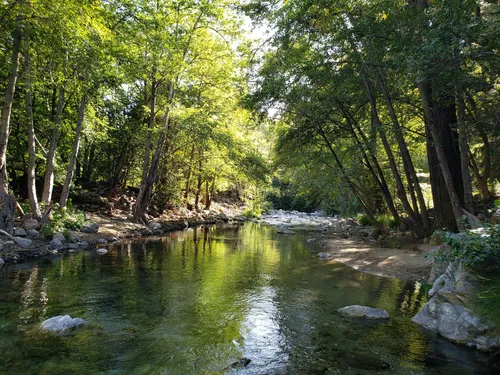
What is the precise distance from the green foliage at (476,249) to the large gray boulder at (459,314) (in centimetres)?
39

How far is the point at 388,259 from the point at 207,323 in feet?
29.3

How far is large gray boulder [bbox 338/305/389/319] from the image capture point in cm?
710

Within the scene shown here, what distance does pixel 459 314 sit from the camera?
233 inches

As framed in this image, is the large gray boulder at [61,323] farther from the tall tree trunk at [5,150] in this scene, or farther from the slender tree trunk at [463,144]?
the slender tree trunk at [463,144]

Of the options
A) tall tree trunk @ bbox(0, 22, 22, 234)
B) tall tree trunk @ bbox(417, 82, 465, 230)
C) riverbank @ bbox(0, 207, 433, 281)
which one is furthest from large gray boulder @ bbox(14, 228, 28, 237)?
tall tree trunk @ bbox(417, 82, 465, 230)

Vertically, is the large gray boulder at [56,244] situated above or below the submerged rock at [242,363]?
above

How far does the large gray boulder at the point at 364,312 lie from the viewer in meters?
7.10

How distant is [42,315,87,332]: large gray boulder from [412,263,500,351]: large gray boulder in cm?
644

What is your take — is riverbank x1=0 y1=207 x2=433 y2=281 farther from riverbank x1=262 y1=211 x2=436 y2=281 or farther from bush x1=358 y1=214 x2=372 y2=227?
bush x1=358 y1=214 x2=372 y2=227

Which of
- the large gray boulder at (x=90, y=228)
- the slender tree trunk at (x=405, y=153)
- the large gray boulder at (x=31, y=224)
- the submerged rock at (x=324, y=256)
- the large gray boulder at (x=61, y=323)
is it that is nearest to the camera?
the large gray boulder at (x=61, y=323)

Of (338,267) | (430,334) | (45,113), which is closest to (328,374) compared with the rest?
(430,334)

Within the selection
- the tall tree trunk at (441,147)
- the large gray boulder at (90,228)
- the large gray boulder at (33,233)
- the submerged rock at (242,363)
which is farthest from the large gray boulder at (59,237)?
the tall tree trunk at (441,147)

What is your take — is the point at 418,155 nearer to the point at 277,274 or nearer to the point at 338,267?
the point at 338,267

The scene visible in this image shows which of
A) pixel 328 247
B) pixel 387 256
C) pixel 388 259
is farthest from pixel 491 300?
pixel 328 247
